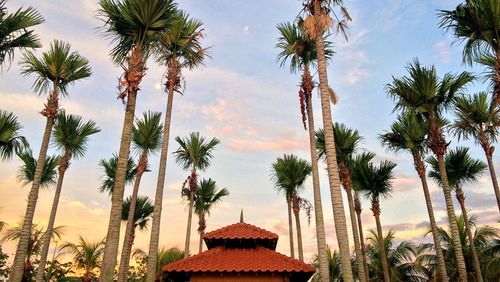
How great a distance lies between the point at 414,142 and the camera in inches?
925

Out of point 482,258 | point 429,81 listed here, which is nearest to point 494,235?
point 482,258

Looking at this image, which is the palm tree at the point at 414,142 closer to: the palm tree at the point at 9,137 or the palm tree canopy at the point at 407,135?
the palm tree canopy at the point at 407,135

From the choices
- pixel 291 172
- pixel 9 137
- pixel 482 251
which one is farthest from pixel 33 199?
pixel 482 251

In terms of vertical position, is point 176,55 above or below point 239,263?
above

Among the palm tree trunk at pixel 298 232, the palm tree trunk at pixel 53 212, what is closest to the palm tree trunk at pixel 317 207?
the palm tree trunk at pixel 298 232

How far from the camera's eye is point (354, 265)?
3659 cm

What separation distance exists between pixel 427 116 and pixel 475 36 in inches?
272

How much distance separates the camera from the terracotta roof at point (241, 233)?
49.5ft

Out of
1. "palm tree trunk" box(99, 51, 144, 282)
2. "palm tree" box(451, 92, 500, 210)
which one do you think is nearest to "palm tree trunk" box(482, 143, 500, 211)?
"palm tree" box(451, 92, 500, 210)

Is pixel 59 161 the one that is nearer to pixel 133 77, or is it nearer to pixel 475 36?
pixel 133 77

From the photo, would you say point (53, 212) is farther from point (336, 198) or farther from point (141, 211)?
point (336, 198)

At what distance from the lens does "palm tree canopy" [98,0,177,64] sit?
1371cm

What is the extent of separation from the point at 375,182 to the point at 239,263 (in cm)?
1711

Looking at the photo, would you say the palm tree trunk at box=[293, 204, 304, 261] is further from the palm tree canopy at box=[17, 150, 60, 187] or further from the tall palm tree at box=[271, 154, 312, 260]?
the palm tree canopy at box=[17, 150, 60, 187]
